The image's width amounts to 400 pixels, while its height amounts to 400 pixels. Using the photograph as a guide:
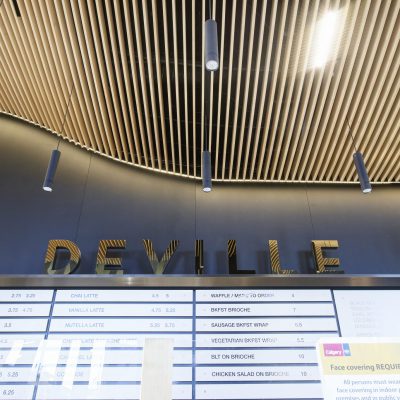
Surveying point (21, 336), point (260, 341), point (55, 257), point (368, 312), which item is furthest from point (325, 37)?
point (55, 257)

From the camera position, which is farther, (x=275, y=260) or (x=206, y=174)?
(x=275, y=260)

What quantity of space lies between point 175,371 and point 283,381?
30.2 inches

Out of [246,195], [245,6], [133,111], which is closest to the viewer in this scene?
[245,6]

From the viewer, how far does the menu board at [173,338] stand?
2.33 m

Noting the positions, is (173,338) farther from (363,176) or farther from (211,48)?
(363,176)

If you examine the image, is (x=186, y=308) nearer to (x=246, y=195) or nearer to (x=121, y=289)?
(x=121, y=289)

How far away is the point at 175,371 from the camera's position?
2.39m

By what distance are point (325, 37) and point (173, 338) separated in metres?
3.16

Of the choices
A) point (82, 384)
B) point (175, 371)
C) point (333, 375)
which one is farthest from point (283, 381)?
point (82, 384)

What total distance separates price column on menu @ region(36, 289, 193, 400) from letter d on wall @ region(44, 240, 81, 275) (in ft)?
6.45

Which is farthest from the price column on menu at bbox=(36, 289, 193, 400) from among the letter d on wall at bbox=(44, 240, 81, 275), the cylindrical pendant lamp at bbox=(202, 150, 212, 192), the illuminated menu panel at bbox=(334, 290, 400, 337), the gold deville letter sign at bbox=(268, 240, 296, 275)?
the gold deville letter sign at bbox=(268, 240, 296, 275)

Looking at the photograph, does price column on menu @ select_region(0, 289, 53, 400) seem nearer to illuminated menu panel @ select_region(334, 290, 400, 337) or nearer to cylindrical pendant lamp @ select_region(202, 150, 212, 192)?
cylindrical pendant lamp @ select_region(202, 150, 212, 192)

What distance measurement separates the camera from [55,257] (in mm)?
4773

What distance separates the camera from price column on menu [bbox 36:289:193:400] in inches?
90.4
